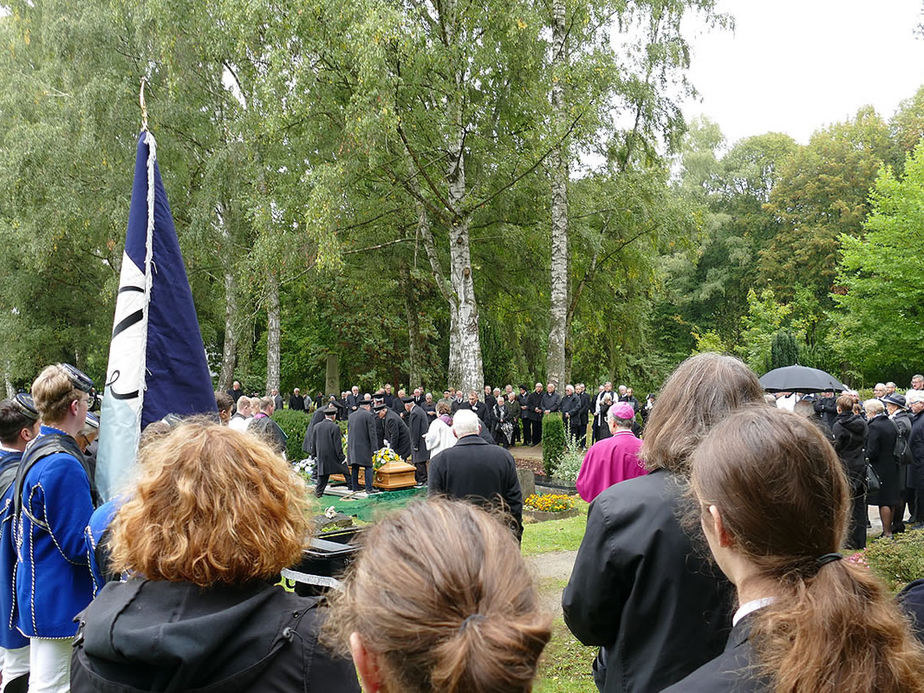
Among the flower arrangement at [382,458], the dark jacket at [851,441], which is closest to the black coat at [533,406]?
the flower arrangement at [382,458]

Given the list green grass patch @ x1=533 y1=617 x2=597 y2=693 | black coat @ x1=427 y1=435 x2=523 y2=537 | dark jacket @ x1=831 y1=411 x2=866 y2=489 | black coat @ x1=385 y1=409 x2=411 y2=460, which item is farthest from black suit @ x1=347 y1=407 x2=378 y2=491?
dark jacket @ x1=831 y1=411 x2=866 y2=489

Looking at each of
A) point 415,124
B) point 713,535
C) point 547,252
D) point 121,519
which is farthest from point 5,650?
point 547,252

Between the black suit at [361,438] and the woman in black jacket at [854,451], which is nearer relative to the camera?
the woman in black jacket at [854,451]

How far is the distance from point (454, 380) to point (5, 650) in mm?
17480

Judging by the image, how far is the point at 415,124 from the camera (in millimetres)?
16750

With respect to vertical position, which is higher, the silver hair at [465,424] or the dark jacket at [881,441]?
the silver hair at [465,424]

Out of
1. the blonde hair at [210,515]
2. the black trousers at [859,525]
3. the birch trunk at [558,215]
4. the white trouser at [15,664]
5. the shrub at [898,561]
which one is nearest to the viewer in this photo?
the blonde hair at [210,515]

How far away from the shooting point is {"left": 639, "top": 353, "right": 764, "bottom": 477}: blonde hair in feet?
8.07

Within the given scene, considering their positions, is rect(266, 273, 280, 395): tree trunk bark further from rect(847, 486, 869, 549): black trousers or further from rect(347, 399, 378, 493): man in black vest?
rect(847, 486, 869, 549): black trousers

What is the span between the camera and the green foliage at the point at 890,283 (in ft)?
82.7

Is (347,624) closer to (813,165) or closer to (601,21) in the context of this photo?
(601,21)

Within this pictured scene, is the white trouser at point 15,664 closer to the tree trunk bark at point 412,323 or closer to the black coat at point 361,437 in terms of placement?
the black coat at point 361,437

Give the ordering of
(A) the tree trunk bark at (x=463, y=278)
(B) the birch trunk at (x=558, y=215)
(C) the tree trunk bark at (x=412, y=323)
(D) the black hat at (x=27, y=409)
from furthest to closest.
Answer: (C) the tree trunk bark at (x=412, y=323) → (B) the birch trunk at (x=558, y=215) → (A) the tree trunk bark at (x=463, y=278) → (D) the black hat at (x=27, y=409)

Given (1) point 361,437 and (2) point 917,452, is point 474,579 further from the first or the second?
(1) point 361,437
